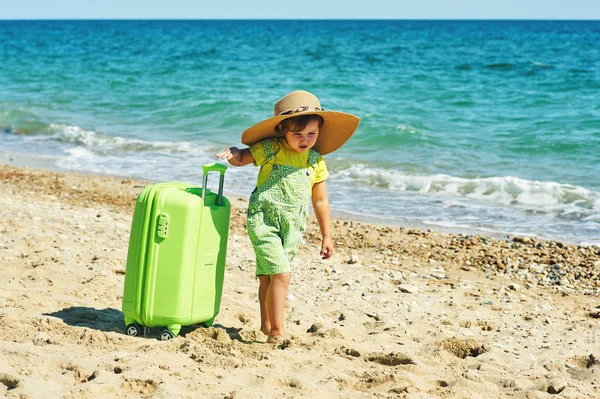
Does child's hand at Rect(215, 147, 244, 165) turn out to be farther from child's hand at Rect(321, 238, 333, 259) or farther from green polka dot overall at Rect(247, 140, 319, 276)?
child's hand at Rect(321, 238, 333, 259)

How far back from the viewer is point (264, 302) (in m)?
4.23

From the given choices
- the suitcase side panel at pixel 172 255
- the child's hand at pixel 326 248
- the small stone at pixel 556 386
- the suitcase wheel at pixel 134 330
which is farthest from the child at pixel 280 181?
the small stone at pixel 556 386

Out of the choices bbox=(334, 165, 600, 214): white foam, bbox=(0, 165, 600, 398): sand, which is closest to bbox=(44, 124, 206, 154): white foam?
bbox=(334, 165, 600, 214): white foam

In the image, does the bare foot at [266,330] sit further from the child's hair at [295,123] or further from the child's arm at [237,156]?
the child's hair at [295,123]

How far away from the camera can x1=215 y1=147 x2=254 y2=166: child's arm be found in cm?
386

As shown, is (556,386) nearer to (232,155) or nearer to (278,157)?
(278,157)

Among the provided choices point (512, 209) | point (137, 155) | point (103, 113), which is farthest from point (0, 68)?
point (512, 209)

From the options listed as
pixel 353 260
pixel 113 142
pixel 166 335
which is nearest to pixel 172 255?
pixel 166 335

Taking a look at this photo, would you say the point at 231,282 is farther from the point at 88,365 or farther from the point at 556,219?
the point at 556,219

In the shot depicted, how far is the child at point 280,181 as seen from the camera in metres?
3.99

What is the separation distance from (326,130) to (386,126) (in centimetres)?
943

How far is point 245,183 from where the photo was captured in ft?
32.1

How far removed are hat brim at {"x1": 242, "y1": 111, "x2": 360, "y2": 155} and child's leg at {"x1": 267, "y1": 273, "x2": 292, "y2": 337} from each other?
0.73 meters

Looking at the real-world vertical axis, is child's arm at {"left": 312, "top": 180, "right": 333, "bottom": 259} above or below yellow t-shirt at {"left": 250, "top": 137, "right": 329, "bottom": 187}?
below
